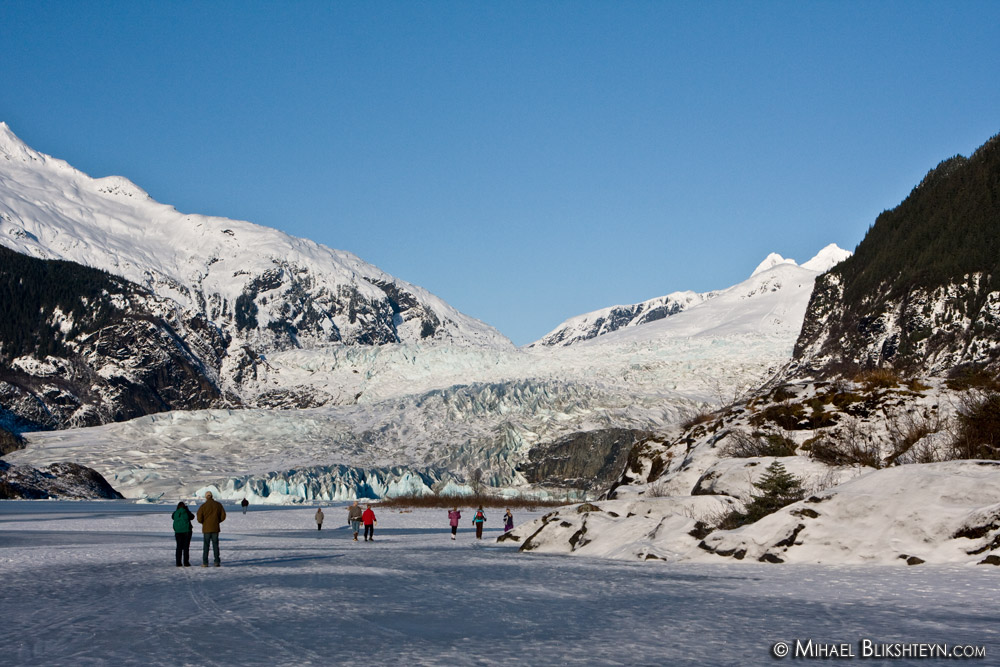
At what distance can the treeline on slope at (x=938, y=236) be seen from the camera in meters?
99.8

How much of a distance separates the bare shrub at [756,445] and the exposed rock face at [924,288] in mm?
60947

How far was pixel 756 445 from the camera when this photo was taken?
27.1 m

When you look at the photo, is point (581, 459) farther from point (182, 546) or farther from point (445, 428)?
point (182, 546)

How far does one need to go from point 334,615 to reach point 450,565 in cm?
858

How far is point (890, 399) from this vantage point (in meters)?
26.7

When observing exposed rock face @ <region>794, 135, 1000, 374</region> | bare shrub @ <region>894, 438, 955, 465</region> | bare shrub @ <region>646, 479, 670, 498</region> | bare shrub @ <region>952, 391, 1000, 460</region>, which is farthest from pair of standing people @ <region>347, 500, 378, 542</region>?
exposed rock face @ <region>794, 135, 1000, 374</region>

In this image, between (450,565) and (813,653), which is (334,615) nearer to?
(813,653)

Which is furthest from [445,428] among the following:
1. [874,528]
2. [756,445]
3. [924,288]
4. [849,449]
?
[874,528]

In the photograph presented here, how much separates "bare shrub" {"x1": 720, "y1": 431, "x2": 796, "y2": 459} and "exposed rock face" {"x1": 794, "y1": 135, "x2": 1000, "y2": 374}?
60.9 metres

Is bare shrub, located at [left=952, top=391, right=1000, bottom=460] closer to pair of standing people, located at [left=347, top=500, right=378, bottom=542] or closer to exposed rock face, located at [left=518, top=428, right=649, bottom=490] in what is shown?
pair of standing people, located at [left=347, top=500, right=378, bottom=542]

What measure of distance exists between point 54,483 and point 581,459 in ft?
173

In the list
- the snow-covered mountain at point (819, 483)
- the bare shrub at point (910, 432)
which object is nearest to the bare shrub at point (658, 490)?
the snow-covered mountain at point (819, 483)

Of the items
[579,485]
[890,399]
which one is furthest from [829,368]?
[890,399]

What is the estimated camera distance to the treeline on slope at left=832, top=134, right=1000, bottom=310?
99812mm
